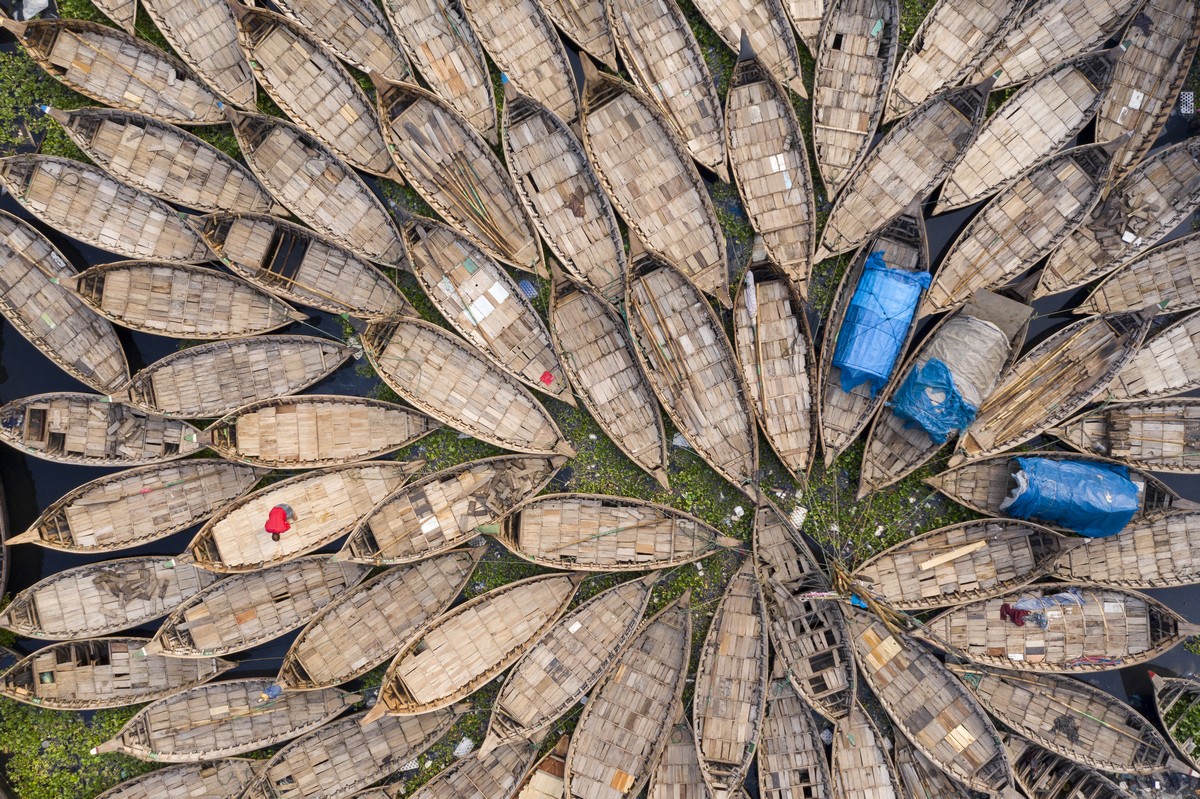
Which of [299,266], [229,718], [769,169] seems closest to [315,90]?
[299,266]

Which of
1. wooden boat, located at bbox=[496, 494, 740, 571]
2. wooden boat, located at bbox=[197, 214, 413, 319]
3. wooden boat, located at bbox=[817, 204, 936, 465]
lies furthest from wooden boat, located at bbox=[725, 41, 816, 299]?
wooden boat, located at bbox=[197, 214, 413, 319]

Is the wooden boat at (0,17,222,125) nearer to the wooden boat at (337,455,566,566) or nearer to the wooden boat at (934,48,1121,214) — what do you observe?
the wooden boat at (337,455,566,566)

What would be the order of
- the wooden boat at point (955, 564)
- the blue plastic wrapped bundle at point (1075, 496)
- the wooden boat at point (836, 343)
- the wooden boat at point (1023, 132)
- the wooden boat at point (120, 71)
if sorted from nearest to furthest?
the blue plastic wrapped bundle at point (1075, 496) < the wooden boat at point (120, 71) < the wooden boat at point (836, 343) < the wooden boat at point (955, 564) < the wooden boat at point (1023, 132)

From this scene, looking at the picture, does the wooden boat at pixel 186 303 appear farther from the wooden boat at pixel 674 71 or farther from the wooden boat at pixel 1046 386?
the wooden boat at pixel 1046 386

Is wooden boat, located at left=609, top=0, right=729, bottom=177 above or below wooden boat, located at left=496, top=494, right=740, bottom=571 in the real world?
above

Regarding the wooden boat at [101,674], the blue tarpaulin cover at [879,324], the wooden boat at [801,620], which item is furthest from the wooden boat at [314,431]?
the blue tarpaulin cover at [879,324]

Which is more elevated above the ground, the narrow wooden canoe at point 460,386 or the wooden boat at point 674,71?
the wooden boat at point 674,71

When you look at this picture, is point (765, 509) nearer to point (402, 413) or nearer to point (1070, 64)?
point (402, 413)
